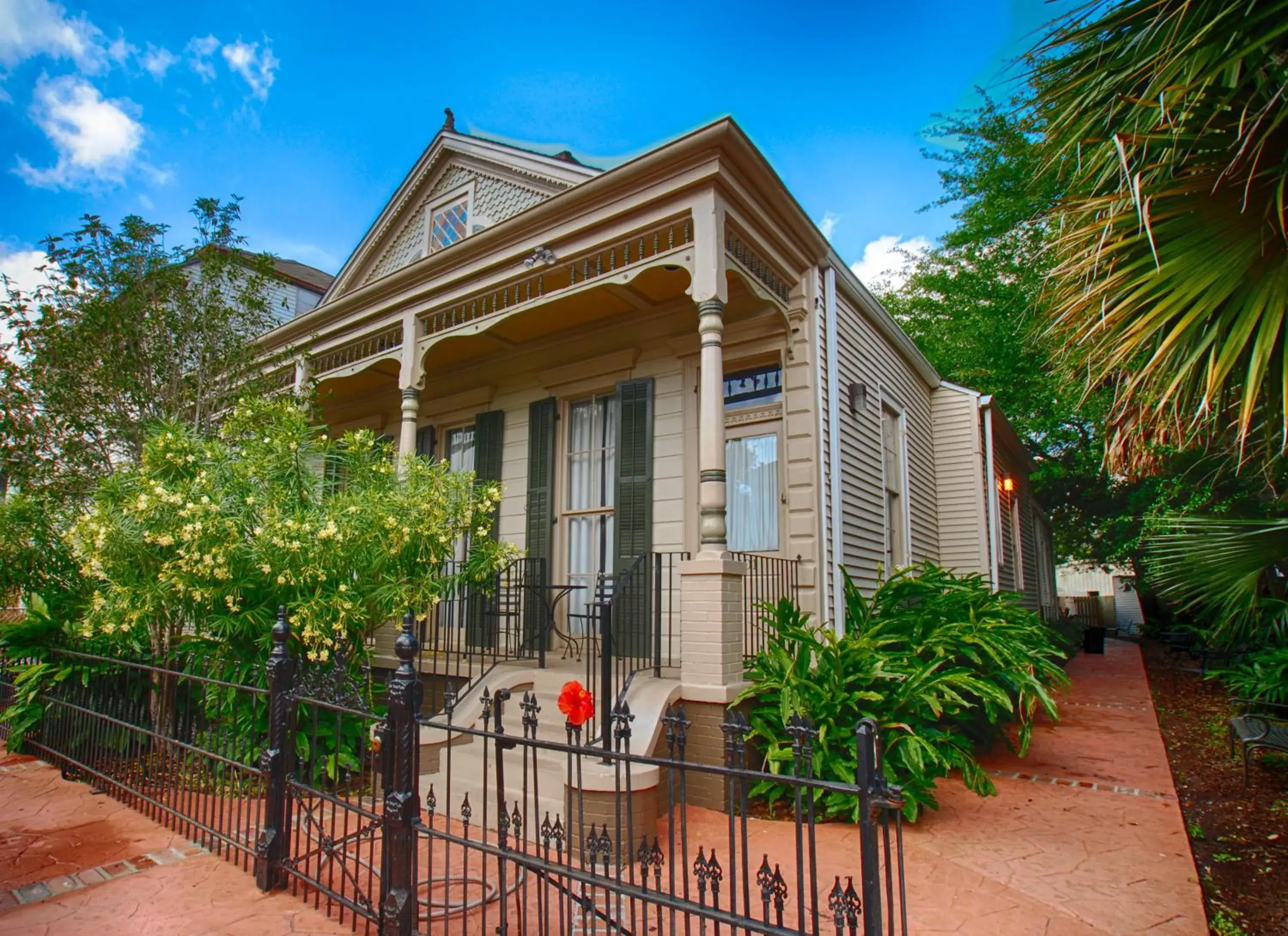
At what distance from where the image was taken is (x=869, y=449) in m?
8.23

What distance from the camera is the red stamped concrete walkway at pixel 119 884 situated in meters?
3.29

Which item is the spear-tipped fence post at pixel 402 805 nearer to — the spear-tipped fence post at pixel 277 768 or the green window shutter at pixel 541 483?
the spear-tipped fence post at pixel 277 768

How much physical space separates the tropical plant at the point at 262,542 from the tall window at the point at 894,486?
4.75 metres

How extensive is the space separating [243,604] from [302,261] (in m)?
14.4

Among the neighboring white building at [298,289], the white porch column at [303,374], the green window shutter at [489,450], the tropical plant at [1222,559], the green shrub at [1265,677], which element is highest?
the neighboring white building at [298,289]

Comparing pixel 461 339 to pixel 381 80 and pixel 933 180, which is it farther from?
pixel 933 180

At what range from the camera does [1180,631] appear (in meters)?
17.9

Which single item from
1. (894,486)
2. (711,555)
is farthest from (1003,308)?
(711,555)

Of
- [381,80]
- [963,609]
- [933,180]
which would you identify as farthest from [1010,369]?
[381,80]

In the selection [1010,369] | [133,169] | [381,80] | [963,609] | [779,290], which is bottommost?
[963,609]

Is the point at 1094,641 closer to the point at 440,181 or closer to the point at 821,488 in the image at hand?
the point at 821,488

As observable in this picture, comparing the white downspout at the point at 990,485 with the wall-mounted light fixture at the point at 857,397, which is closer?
the wall-mounted light fixture at the point at 857,397

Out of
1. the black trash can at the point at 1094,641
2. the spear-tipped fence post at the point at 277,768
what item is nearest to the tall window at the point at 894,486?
the spear-tipped fence post at the point at 277,768

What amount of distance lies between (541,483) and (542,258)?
8.90 ft
